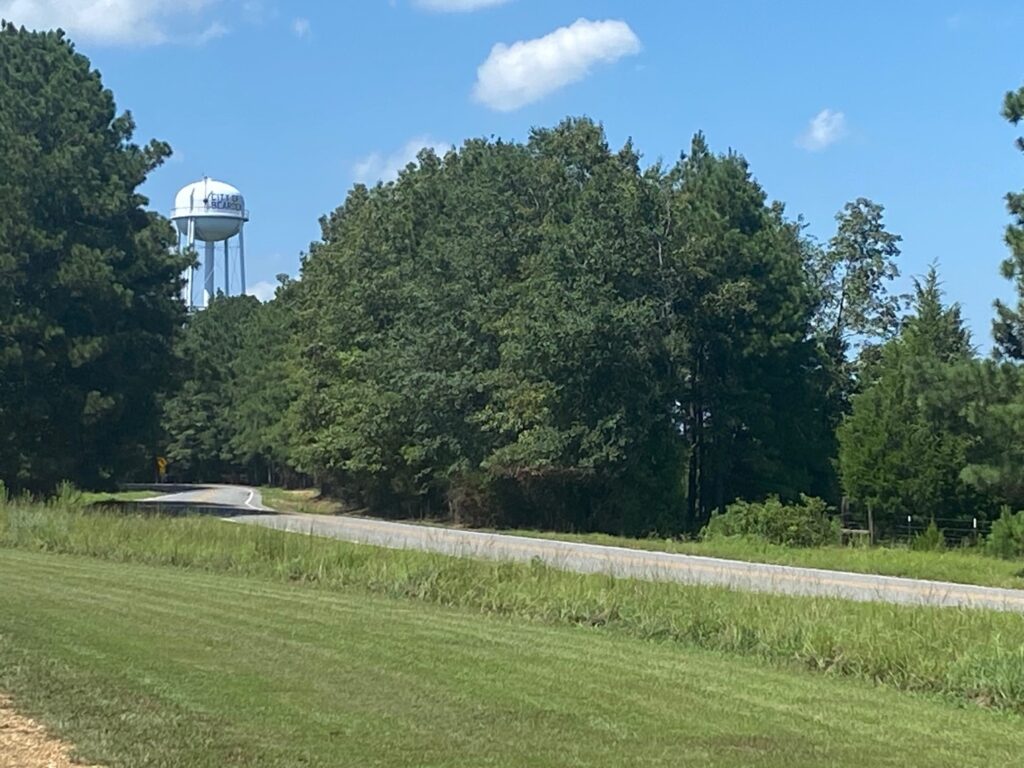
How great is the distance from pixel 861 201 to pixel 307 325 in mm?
27624

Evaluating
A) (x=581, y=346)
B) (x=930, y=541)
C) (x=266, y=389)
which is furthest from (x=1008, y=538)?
(x=266, y=389)

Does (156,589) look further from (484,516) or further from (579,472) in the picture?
(484,516)

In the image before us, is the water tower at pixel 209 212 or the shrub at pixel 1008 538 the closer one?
the shrub at pixel 1008 538

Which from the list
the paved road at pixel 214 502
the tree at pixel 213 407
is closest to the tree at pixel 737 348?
the paved road at pixel 214 502

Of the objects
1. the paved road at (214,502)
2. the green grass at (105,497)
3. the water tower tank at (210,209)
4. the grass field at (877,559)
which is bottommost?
the grass field at (877,559)

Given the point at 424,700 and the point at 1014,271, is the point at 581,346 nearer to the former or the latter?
the point at 1014,271

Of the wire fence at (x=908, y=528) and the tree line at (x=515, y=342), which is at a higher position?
the tree line at (x=515, y=342)

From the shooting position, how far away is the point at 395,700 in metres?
9.05

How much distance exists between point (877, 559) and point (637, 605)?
58.5 feet

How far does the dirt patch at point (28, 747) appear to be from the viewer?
23.9 feet

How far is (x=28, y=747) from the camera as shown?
7609 mm

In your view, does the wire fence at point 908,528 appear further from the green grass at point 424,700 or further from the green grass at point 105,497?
the green grass at point 424,700

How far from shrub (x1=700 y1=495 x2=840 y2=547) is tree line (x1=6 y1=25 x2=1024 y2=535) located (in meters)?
3.79

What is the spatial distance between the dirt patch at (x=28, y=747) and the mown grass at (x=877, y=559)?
2204 centimetres
